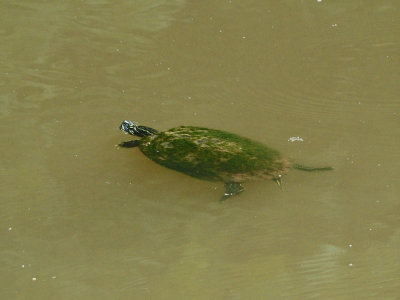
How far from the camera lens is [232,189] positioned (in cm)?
305

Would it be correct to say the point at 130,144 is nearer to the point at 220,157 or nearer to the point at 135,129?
the point at 135,129

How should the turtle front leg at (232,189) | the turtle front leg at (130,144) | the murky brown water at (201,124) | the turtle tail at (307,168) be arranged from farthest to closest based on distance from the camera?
the turtle front leg at (130,144), the turtle tail at (307,168), the turtle front leg at (232,189), the murky brown water at (201,124)

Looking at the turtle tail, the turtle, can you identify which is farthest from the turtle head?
the turtle tail

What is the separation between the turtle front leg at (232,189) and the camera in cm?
304

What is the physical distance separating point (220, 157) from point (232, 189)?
20 centimetres

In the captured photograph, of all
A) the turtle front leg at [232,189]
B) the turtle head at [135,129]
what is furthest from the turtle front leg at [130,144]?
the turtle front leg at [232,189]

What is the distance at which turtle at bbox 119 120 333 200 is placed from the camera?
3.05 m

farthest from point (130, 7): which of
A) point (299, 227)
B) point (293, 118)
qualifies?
point (299, 227)

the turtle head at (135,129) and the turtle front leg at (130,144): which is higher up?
the turtle head at (135,129)

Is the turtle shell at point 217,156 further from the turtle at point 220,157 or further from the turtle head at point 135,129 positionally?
the turtle head at point 135,129

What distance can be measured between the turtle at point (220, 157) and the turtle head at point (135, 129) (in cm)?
19

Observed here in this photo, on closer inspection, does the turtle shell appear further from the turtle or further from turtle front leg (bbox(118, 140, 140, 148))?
turtle front leg (bbox(118, 140, 140, 148))

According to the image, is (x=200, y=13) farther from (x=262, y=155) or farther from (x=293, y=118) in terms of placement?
(x=262, y=155)

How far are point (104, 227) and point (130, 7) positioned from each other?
224 cm
